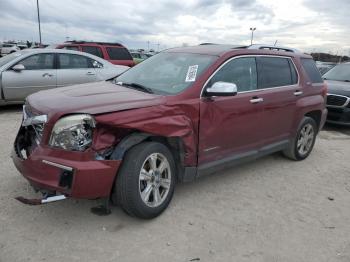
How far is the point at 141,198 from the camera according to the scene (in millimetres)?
3492

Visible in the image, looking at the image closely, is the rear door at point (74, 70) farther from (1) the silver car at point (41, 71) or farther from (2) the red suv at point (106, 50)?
(2) the red suv at point (106, 50)

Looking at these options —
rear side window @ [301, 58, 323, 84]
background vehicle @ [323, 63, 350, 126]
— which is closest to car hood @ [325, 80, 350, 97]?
background vehicle @ [323, 63, 350, 126]

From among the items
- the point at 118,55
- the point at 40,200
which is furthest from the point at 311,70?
the point at 118,55

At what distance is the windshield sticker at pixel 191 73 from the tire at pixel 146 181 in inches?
34.5

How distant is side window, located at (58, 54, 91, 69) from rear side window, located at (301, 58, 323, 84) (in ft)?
19.4

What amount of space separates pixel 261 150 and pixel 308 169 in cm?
113

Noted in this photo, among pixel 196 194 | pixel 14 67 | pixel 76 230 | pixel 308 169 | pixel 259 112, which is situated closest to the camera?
pixel 76 230

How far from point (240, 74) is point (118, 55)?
9525 millimetres

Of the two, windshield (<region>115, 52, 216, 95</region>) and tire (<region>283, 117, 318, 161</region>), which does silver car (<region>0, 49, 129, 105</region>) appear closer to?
windshield (<region>115, 52, 216, 95</region>)

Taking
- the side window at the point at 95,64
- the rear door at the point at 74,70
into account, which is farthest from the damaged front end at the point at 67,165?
the side window at the point at 95,64

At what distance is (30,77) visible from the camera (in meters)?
8.63

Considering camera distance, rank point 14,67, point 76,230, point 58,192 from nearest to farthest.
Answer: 1. point 58,192
2. point 76,230
3. point 14,67

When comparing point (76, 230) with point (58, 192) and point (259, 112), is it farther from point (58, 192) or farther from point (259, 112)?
point (259, 112)

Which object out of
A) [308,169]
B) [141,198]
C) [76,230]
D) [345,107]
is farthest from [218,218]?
[345,107]
